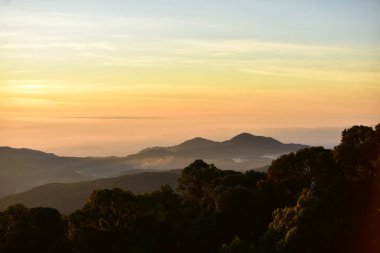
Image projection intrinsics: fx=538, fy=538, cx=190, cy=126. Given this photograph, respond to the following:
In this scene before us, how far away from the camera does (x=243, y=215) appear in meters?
62.2

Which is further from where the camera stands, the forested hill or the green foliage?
the green foliage

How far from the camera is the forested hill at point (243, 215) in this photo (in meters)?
42.4

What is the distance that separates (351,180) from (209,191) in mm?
22933

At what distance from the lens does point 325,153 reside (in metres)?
72.6

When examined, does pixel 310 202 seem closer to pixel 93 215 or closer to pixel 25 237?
pixel 93 215

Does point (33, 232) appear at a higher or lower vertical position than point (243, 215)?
lower

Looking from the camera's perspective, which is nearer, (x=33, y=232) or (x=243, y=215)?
(x=243, y=215)

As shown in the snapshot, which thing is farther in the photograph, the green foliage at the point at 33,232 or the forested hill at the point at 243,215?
the green foliage at the point at 33,232

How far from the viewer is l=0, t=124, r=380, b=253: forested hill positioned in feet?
139

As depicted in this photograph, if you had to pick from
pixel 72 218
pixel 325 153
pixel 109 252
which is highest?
pixel 325 153

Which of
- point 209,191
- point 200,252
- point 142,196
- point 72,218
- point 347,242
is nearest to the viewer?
point 347,242

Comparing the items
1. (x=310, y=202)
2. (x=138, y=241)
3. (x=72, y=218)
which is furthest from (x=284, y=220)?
(x=72, y=218)

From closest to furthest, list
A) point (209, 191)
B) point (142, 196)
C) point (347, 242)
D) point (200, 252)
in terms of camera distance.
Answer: point (347, 242) < point (200, 252) < point (142, 196) < point (209, 191)

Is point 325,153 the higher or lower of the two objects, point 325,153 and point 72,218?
the higher
